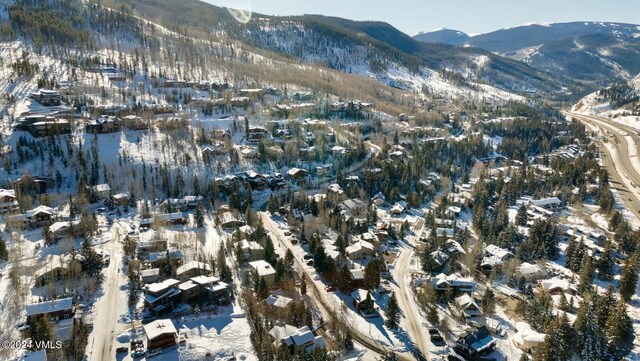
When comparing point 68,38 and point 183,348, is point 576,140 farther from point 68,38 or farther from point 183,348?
point 68,38

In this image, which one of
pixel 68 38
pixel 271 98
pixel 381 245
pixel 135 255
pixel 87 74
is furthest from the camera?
pixel 68 38

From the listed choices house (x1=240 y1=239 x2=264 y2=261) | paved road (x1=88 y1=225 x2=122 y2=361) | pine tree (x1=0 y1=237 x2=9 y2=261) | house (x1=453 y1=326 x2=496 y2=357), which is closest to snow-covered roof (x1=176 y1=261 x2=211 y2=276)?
house (x1=240 y1=239 x2=264 y2=261)

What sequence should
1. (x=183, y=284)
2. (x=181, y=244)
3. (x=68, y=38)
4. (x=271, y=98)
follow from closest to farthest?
(x=183, y=284) → (x=181, y=244) → (x=271, y=98) → (x=68, y=38)

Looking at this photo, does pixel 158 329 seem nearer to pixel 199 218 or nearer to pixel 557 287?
pixel 199 218

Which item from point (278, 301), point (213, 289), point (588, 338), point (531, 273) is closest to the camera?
point (588, 338)

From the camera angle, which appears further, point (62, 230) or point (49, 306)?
point (62, 230)

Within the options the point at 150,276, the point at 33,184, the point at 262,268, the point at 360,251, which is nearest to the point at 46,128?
the point at 33,184

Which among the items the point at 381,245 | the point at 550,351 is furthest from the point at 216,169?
the point at 550,351

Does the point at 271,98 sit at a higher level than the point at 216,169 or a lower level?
higher
